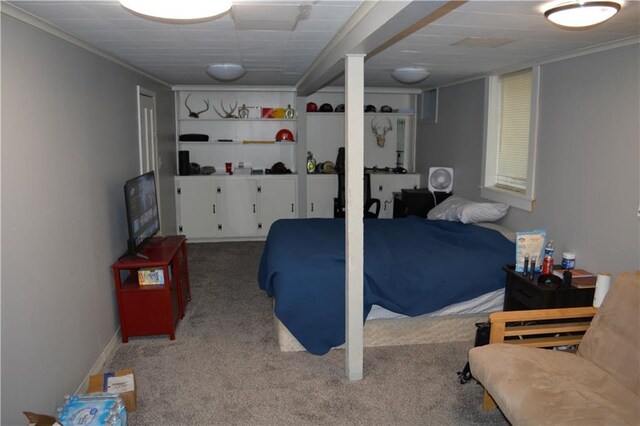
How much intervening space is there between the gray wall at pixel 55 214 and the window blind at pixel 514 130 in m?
3.43

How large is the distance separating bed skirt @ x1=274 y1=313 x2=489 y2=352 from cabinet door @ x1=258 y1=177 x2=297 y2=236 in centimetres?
333

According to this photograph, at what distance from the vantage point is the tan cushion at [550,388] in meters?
2.12

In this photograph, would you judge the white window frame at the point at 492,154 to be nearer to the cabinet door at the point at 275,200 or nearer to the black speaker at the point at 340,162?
the black speaker at the point at 340,162

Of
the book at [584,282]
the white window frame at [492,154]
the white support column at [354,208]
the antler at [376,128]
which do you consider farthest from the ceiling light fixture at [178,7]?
the antler at [376,128]

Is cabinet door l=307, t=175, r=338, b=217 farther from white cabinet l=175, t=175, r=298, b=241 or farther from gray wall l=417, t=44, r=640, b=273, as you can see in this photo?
gray wall l=417, t=44, r=640, b=273

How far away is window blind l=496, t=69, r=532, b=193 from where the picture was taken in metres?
4.54

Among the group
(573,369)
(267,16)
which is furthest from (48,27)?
(573,369)

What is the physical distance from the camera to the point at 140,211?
4012 millimetres

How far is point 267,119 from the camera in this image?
712 cm

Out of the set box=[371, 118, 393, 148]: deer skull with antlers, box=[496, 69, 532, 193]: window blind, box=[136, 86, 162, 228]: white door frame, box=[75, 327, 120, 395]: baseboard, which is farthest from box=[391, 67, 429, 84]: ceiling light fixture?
box=[75, 327, 120, 395]: baseboard

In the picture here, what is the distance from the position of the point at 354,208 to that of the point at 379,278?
0.71 meters

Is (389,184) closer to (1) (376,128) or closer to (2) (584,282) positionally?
(1) (376,128)

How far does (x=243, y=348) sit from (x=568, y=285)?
7.27 feet

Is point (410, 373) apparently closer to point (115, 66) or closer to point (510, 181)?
point (510, 181)
